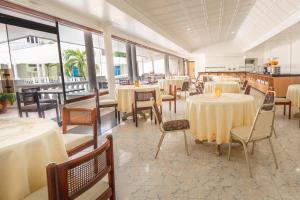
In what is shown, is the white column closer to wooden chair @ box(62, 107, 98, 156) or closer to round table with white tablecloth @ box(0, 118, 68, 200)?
wooden chair @ box(62, 107, 98, 156)

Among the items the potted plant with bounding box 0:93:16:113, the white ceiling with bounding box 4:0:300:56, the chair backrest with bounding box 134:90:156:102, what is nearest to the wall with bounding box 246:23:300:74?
the white ceiling with bounding box 4:0:300:56

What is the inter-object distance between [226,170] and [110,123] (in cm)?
335

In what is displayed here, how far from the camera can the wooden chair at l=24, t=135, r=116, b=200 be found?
105 cm

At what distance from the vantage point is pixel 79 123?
2674mm

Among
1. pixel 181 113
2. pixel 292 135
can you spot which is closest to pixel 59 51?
pixel 181 113

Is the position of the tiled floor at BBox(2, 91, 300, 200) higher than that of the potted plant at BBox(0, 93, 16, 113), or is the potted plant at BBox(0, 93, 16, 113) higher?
the potted plant at BBox(0, 93, 16, 113)

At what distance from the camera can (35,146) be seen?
1587 millimetres

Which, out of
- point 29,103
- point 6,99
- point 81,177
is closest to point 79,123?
point 81,177

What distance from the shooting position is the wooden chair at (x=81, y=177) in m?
1.05

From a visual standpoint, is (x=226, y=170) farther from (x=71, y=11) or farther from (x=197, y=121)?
(x=71, y=11)

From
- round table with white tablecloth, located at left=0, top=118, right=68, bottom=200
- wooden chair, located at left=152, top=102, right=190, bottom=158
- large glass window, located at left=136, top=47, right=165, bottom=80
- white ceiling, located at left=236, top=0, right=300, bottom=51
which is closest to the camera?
round table with white tablecloth, located at left=0, top=118, right=68, bottom=200

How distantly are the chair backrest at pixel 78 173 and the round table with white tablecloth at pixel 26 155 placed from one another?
54 centimetres

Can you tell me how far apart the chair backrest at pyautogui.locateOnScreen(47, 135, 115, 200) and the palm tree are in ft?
20.4

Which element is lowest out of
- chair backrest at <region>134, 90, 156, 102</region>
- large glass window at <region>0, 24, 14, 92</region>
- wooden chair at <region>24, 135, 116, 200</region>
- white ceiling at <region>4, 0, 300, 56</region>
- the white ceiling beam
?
wooden chair at <region>24, 135, 116, 200</region>
